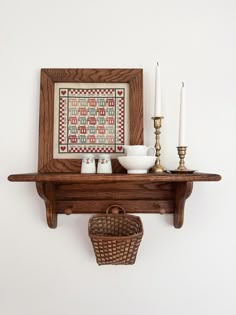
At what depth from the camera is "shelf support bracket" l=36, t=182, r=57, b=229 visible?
2.75 feet

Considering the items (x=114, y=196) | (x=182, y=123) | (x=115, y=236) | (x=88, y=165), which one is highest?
(x=182, y=123)

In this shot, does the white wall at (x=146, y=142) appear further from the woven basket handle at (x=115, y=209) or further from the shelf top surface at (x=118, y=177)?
the shelf top surface at (x=118, y=177)

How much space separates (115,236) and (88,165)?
0.23 m

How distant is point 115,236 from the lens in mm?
861

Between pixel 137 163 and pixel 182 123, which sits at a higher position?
pixel 182 123

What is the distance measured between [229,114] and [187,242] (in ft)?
1.46

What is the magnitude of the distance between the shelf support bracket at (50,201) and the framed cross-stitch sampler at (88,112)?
9 cm

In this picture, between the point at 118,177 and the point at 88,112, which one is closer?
the point at 118,177

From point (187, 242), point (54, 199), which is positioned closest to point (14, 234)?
point (54, 199)

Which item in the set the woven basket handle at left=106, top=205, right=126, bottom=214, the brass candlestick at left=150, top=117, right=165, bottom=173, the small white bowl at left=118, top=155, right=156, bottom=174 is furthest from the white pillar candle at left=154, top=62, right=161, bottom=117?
the woven basket handle at left=106, top=205, right=126, bottom=214

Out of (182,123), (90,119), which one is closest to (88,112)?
(90,119)

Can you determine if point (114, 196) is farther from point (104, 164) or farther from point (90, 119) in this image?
point (90, 119)

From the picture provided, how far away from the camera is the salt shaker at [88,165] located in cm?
83

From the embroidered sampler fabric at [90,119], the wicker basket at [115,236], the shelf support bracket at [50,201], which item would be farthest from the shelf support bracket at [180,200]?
the shelf support bracket at [50,201]
